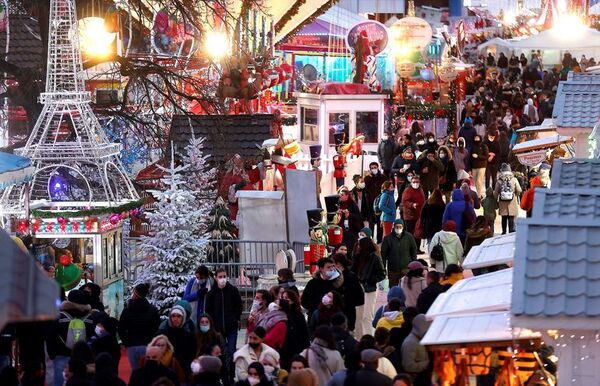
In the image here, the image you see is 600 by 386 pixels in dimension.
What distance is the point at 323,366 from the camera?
42.3ft

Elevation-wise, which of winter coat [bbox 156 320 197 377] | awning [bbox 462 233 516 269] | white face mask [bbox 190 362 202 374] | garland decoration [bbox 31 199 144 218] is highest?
awning [bbox 462 233 516 269]

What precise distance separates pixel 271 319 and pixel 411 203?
31.1 feet

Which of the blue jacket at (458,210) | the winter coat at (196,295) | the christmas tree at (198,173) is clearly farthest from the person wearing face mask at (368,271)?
the christmas tree at (198,173)

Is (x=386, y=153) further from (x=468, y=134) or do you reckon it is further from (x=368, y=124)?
(x=368, y=124)

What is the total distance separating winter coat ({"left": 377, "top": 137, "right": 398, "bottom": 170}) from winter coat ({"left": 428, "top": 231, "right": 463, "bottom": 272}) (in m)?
10.5

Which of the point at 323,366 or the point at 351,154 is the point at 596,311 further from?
the point at 351,154

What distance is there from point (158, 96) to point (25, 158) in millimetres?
11108

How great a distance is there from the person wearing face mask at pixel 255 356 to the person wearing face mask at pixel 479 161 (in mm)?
16553

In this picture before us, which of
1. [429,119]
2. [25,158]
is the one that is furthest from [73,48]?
[429,119]

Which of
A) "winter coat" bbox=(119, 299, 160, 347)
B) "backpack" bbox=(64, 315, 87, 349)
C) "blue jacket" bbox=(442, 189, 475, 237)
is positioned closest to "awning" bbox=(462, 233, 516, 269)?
"winter coat" bbox=(119, 299, 160, 347)

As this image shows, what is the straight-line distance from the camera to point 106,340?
45.5 feet

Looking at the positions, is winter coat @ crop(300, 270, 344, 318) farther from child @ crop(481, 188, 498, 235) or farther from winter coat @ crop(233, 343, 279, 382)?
child @ crop(481, 188, 498, 235)

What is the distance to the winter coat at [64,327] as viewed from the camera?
14.3 metres

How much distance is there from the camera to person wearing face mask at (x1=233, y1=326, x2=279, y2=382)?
12820mm
